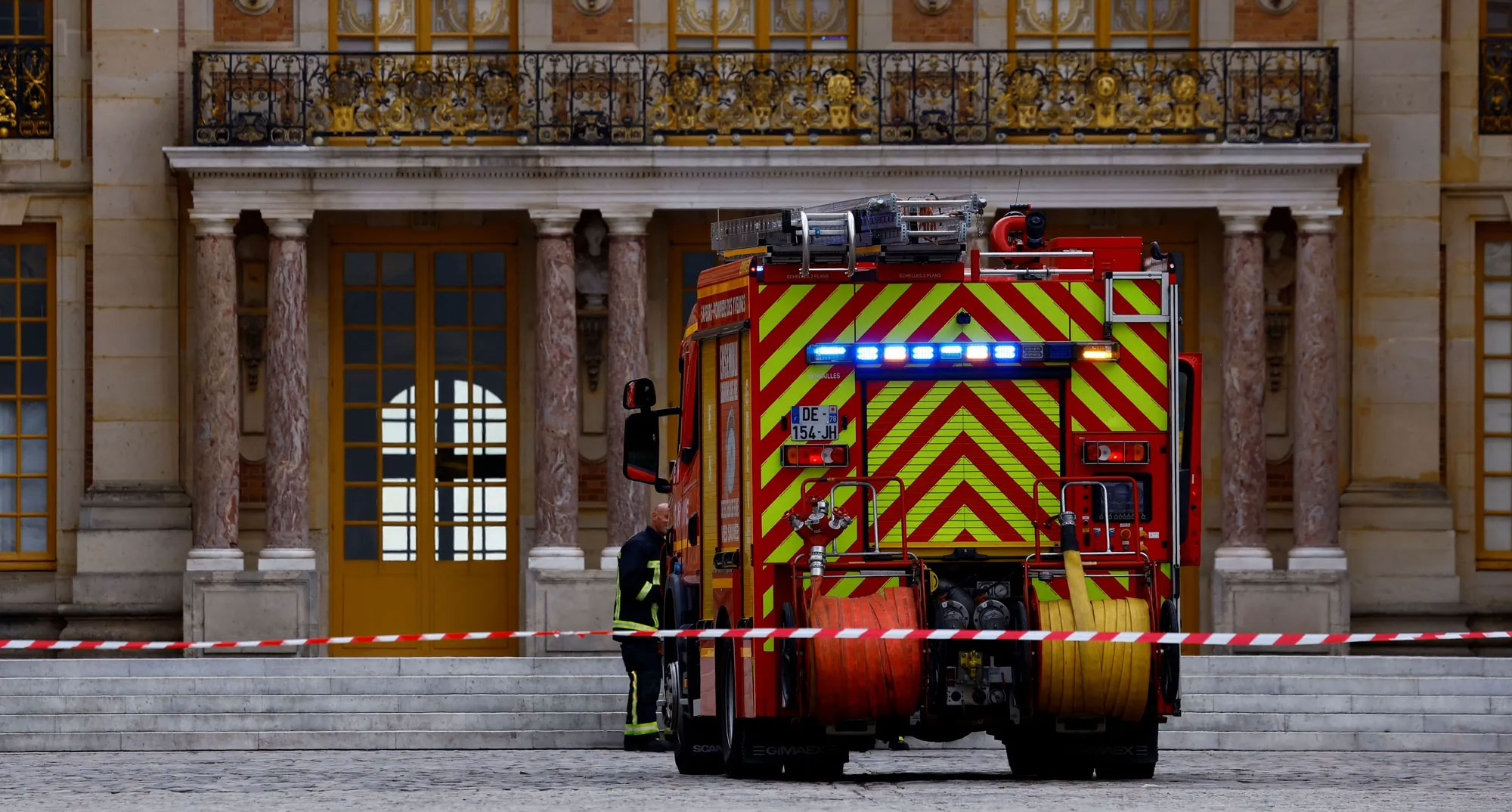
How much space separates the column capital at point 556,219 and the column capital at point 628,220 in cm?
28

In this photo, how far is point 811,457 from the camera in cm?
1380

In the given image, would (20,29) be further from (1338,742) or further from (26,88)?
(1338,742)

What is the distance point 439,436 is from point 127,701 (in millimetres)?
6512

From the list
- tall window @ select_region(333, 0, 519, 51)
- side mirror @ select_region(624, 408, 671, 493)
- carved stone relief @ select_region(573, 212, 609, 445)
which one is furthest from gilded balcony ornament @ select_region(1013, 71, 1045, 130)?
side mirror @ select_region(624, 408, 671, 493)

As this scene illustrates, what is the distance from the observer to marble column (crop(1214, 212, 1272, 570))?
25.1 metres

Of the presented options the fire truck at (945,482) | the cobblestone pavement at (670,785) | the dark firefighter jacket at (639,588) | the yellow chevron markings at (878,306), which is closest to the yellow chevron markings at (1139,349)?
the fire truck at (945,482)

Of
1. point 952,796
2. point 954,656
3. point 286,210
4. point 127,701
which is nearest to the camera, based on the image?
point 952,796

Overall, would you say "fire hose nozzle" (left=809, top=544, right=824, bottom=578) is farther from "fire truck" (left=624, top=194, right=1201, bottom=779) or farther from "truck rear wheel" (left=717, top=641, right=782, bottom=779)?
"truck rear wheel" (left=717, top=641, right=782, bottom=779)

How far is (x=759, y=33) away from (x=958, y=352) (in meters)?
12.5

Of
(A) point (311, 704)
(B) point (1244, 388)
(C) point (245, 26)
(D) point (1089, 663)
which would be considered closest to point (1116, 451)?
(D) point (1089, 663)

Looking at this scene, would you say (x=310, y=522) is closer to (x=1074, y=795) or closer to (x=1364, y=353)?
(x=1364, y=353)

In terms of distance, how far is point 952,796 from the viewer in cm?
1283

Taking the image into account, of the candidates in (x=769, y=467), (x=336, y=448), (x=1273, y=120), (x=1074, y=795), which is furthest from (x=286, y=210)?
(x=1074, y=795)

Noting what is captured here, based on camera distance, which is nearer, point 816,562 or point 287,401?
point 816,562
